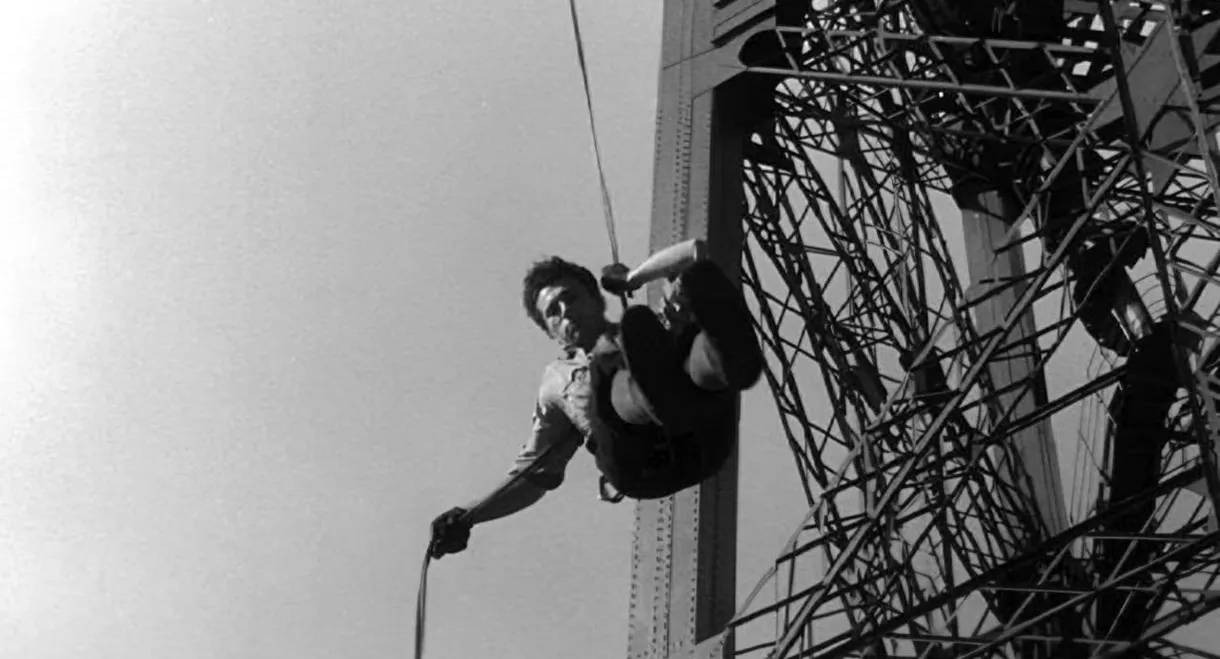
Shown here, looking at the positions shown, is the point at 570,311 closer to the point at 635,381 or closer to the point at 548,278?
the point at 548,278

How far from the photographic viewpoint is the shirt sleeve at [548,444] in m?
6.92

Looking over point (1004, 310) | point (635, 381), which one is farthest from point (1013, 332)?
point (635, 381)

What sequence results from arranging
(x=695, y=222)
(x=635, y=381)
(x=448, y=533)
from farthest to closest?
(x=695, y=222) → (x=448, y=533) → (x=635, y=381)

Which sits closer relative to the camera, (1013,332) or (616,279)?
(616,279)

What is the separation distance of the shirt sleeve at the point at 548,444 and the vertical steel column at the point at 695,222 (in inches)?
Answer: 48.2

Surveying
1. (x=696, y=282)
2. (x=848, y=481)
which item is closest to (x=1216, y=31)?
(x=848, y=481)

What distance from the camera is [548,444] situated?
706 centimetres

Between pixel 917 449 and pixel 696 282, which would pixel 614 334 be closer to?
pixel 696 282

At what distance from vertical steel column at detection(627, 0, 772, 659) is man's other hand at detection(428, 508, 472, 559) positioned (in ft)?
5.06

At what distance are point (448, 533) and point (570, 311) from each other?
121cm

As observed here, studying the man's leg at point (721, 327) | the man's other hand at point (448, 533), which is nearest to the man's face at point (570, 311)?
the man's other hand at point (448, 533)

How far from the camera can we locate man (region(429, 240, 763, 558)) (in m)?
5.12

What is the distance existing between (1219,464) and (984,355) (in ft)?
5.15

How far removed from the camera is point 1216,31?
8.51 m
